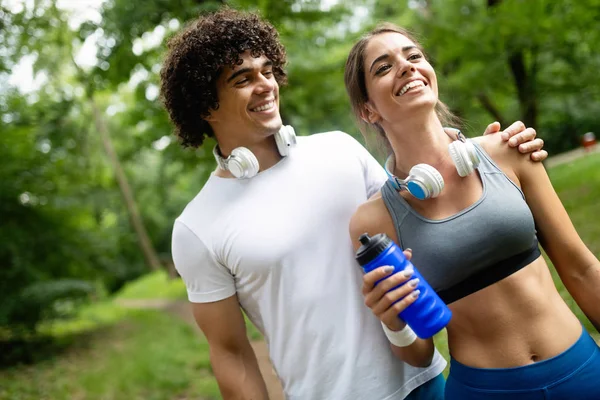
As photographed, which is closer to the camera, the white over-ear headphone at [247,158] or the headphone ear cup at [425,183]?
the headphone ear cup at [425,183]

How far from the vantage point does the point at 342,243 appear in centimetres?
218

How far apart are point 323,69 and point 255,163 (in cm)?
647

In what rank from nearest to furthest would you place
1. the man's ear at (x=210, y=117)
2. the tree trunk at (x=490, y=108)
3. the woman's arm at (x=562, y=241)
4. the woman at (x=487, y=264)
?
the woman at (x=487, y=264) → the woman's arm at (x=562, y=241) → the man's ear at (x=210, y=117) → the tree trunk at (x=490, y=108)

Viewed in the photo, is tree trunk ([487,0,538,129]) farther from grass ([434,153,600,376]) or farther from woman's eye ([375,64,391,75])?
woman's eye ([375,64,391,75])

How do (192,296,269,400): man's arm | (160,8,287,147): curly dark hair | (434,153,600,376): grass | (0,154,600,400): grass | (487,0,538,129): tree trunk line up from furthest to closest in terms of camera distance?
(487,0,538,129): tree trunk, (0,154,600,400): grass, (434,153,600,376): grass, (160,8,287,147): curly dark hair, (192,296,269,400): man's arm

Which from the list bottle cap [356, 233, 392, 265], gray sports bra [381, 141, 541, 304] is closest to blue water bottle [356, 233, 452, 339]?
bottle cap [356, 233, 392, 265]

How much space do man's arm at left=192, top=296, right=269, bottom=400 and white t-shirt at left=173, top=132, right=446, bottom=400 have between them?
6 centimetres

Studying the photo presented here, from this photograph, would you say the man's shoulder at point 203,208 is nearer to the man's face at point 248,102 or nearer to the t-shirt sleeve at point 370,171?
the man's face at point 248,102

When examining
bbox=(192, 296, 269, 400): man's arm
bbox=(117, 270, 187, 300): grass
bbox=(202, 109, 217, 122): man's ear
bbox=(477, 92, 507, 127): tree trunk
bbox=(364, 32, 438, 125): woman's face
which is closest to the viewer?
bbox=(364, 32, 438, 125): woman's face

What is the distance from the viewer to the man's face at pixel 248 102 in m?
2.29

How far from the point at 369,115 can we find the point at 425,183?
507mm

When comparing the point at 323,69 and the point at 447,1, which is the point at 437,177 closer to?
the point at 323,69

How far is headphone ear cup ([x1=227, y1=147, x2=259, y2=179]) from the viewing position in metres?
2.22

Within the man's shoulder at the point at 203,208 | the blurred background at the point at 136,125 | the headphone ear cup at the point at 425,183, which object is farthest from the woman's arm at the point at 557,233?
the blurred background at the point at 136,125
